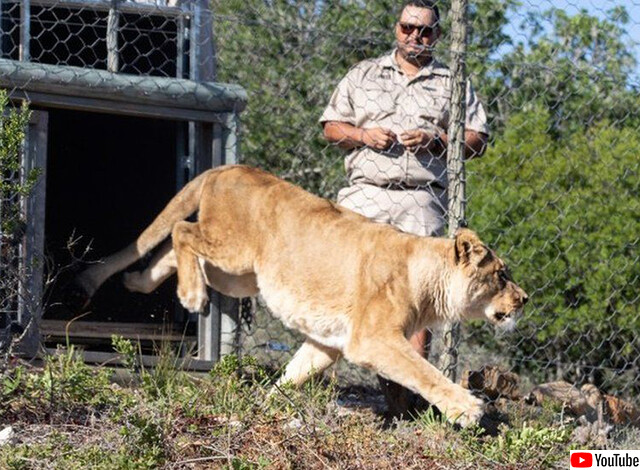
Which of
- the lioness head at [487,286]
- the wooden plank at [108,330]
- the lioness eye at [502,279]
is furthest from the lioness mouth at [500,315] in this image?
the wooden plank at [108,330]

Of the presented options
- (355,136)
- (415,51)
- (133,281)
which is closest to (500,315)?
(355,136)

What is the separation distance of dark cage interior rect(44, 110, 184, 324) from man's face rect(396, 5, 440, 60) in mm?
1247

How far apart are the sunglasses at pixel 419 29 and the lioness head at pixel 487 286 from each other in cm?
120

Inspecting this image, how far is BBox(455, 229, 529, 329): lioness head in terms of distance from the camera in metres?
6.89

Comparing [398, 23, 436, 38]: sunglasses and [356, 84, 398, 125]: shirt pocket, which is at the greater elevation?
[398, 23, 436, 38]: sunglasses

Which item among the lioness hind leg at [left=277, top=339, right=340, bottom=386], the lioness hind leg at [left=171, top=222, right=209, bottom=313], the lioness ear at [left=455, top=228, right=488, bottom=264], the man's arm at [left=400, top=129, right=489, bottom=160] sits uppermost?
the man's arm at [left=400, top=129, right=489, bottom=160]

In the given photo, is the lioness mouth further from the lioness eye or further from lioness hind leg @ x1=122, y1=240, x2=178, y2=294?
lioness hind leg @ x1=122, y1=240, x2=178, y2=294

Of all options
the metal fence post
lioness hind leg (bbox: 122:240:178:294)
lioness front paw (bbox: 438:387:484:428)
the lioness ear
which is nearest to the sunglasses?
the metal fence post

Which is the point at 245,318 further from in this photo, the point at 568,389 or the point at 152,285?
the point at 568,389

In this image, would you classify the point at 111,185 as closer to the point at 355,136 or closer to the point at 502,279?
the point at 355,136

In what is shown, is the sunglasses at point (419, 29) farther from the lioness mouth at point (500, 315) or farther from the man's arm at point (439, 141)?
the lioness mouth at point (500, 315)

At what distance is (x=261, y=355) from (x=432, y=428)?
2.31 meters

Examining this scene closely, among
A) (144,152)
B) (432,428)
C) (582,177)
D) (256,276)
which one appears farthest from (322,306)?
(582,177)

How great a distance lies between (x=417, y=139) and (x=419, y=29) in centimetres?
64
